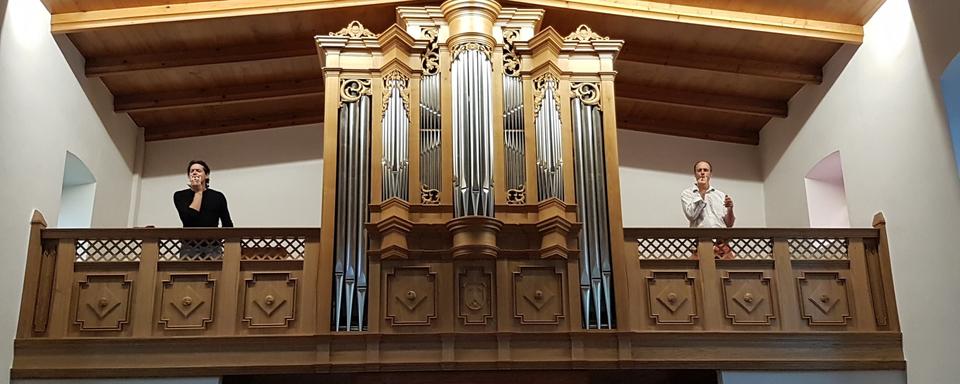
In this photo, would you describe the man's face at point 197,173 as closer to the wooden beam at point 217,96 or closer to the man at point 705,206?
the wooden beam at point 217,96

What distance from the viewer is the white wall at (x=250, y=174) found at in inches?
456

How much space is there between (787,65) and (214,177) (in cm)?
627

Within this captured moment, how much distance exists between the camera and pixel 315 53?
10594 millimetres

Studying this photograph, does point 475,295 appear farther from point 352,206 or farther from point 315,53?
point 315,53

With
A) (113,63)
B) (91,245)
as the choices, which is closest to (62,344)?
(91,245)

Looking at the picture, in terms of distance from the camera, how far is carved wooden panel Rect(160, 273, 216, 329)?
28.6 ft

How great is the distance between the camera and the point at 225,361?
859cm

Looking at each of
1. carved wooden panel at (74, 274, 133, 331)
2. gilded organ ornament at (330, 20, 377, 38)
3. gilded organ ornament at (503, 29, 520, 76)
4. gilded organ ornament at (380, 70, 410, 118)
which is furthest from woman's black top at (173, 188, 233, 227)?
gilded organ ornament at (503, 29, 520, 76)

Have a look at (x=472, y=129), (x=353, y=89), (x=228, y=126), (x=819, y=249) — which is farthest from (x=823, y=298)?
(x=228, y=126)

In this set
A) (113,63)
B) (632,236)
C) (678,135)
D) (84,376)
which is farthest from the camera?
(678,135)

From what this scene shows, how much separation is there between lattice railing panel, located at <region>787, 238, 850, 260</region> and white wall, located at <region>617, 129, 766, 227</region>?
2.45 metres

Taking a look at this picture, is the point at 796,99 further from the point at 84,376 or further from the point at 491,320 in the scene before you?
the point at 84,376

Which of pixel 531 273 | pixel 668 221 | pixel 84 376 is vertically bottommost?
pixel 84 376

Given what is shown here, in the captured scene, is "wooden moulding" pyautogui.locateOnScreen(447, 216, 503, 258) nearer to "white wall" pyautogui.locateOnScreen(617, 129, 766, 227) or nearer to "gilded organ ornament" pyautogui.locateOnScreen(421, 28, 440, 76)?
"gilded organ ornament" pyautogui.locateOnScreen(421, 28, 440, 76)
